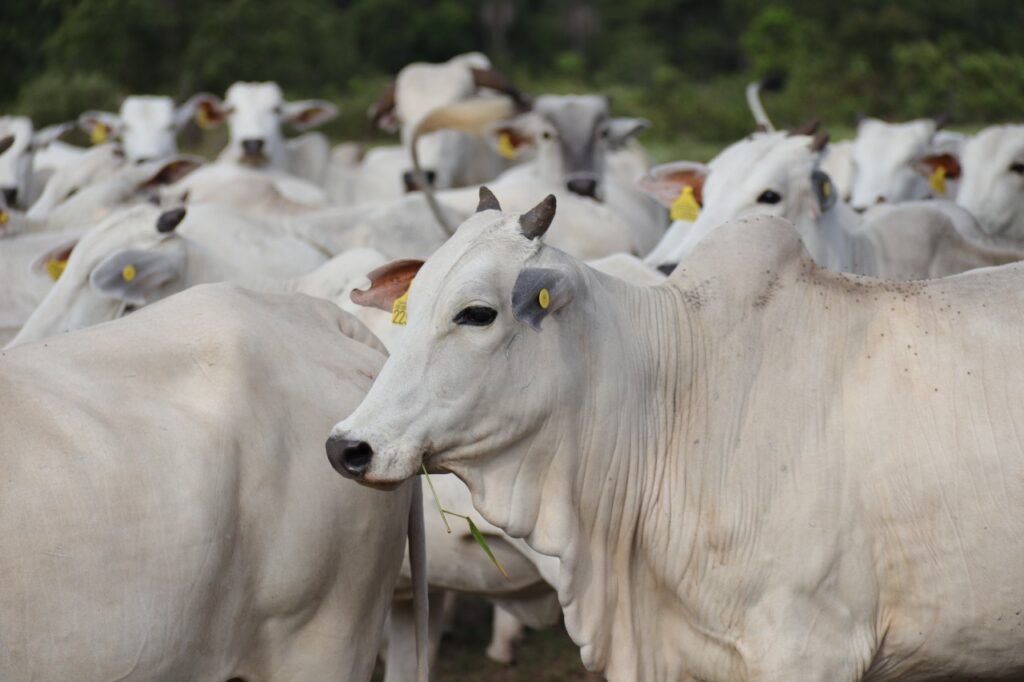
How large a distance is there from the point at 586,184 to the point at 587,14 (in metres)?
27.8

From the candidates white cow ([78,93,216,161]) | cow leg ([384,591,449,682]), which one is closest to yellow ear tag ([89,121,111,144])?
white cow ([78,93,216,161])

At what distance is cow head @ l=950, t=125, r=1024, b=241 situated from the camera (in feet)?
23.7

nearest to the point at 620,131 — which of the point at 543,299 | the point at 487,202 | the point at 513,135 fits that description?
the point at 513,135

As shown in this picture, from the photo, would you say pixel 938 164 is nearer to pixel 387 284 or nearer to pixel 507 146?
pixel 507 146

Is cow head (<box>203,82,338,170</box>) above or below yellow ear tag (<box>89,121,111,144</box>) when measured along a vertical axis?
above

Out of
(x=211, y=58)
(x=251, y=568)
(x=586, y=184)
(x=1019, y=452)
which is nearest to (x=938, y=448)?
(x=1019, y=452)

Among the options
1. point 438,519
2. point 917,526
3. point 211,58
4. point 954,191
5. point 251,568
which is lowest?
point 211,58

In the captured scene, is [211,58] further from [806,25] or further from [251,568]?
[251,568]

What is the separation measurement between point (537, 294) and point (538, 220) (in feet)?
0.65

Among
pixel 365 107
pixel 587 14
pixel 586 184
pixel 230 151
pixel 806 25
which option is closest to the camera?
pixel 586 184

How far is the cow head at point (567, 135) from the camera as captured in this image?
29.8 ft

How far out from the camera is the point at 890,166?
8352 millimetres

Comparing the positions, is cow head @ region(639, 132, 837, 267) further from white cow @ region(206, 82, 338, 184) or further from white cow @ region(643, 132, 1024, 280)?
white cow @ region(206, 82, 338, 184)

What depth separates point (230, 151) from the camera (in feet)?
35.8
